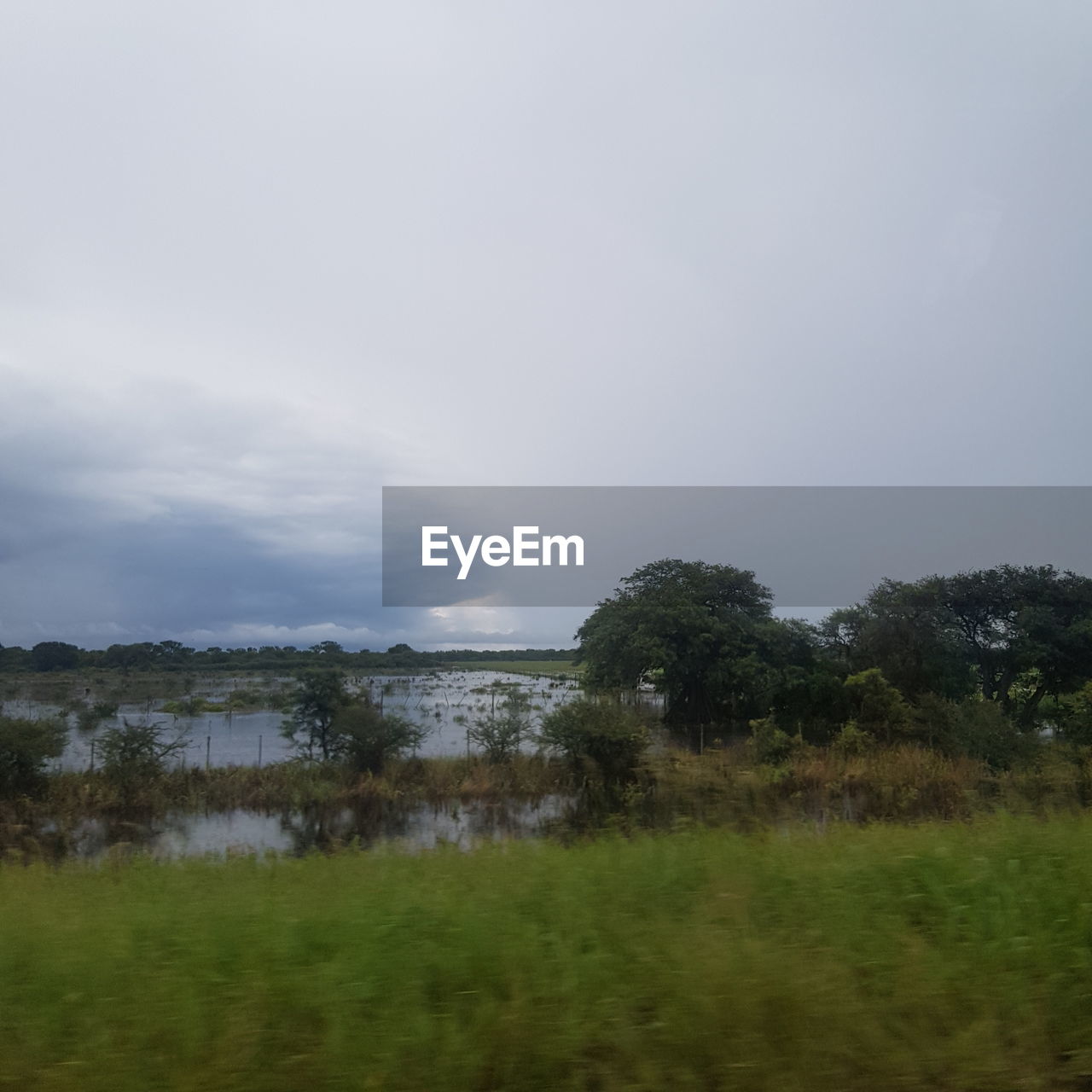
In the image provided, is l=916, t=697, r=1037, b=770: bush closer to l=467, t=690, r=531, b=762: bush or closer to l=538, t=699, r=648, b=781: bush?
l=538, t=699, r=648, b=781: bush

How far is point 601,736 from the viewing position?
59.2 ft

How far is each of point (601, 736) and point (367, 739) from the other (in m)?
5.72

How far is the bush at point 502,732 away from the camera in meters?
20.5

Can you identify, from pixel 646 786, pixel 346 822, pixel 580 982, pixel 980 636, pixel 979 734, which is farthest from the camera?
pixel 980 636

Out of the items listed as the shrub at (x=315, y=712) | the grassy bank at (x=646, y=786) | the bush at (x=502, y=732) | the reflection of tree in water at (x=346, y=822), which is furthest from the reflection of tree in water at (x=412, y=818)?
the shrub at (x=315, y=712)

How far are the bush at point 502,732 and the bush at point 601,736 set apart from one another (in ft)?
5.86

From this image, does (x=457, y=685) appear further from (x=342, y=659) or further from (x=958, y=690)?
(x=958, y=690)

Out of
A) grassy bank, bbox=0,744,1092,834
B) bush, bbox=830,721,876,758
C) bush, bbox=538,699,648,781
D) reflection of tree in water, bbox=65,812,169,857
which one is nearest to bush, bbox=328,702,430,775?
grassy bank, bbox=0,744,1092,834

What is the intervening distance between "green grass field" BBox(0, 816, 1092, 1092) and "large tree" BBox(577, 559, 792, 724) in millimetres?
16149

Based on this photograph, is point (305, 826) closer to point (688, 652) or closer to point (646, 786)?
point (646, 786)

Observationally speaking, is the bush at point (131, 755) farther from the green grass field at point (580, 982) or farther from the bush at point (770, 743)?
the green grass field at point (580, 982)

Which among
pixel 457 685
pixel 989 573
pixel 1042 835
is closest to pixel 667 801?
pixel 1042 835

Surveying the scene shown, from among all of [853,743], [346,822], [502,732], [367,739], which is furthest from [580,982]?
[853,743]

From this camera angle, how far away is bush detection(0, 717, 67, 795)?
17.8 meters
